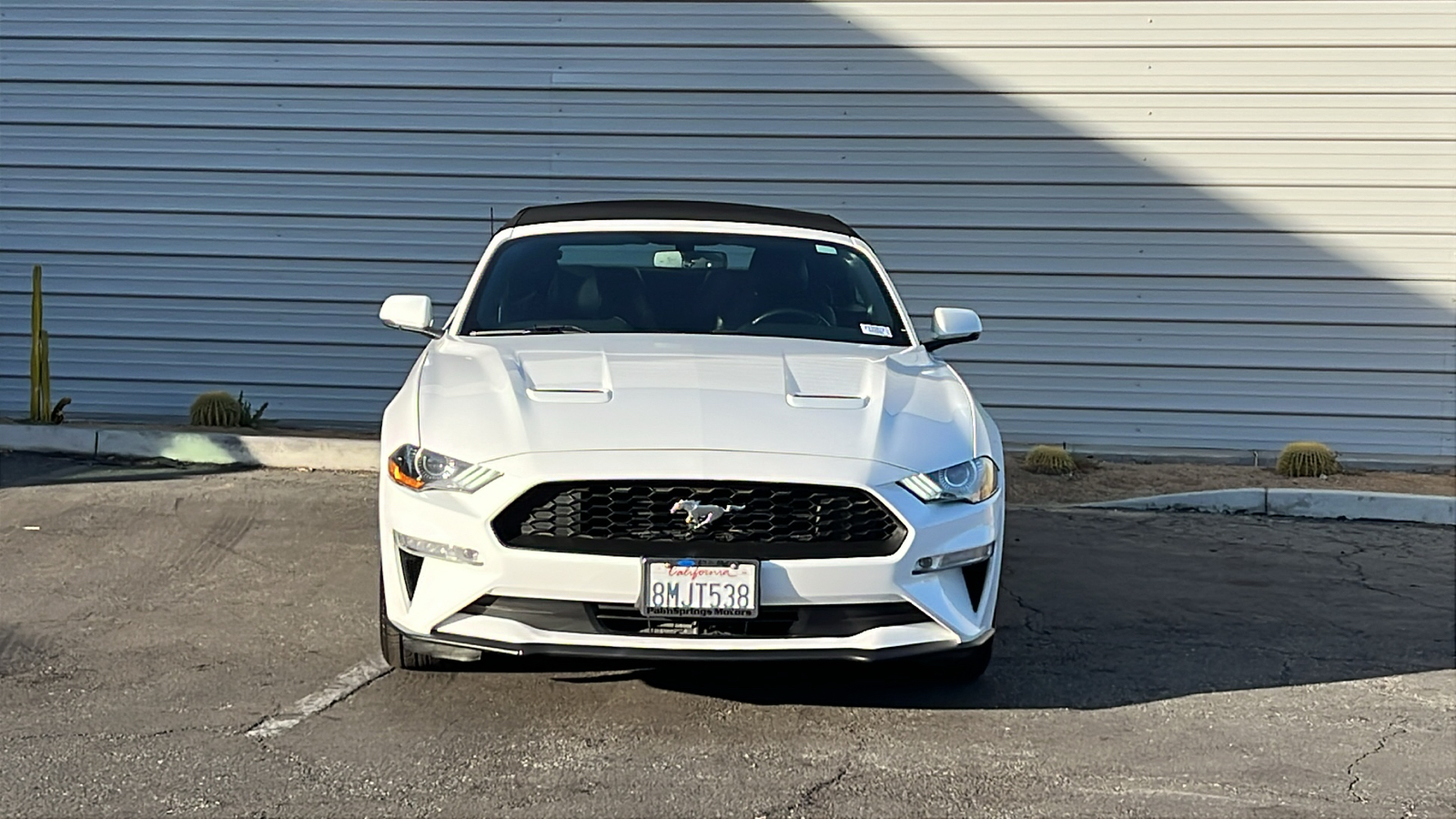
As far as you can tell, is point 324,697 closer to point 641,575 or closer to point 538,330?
point 641,575

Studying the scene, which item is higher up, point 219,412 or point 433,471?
point 433,471

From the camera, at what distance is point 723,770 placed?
4.16m

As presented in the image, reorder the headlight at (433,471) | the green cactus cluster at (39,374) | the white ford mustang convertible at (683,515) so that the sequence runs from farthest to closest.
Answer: the green cactus cluster at (39,374) → the headlight at (433,471) → the white ford mustang convertible at (683,515)

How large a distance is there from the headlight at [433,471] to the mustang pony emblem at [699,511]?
52cm

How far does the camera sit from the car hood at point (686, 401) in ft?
14.6

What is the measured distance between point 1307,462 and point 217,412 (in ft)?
23.4

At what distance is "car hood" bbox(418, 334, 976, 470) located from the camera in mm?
4445

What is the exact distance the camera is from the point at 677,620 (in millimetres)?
4262

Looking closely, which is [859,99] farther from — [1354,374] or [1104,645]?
[1104,645]

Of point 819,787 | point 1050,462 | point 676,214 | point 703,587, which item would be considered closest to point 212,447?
point 676,214

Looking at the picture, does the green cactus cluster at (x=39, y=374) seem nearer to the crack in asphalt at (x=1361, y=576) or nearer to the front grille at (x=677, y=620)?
the front grille at (x=677, y=620)

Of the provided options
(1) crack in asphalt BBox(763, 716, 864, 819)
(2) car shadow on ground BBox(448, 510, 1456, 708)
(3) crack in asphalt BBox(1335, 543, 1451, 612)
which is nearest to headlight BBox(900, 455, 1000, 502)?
(2) car shadow on ground BBox(448, 510, 1456, 708)

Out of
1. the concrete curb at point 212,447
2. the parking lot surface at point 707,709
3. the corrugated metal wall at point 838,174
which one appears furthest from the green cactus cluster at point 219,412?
the parking lot surface at point 707,709

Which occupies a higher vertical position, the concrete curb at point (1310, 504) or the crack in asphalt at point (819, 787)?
the crack in asphalt at point (819, 787)
